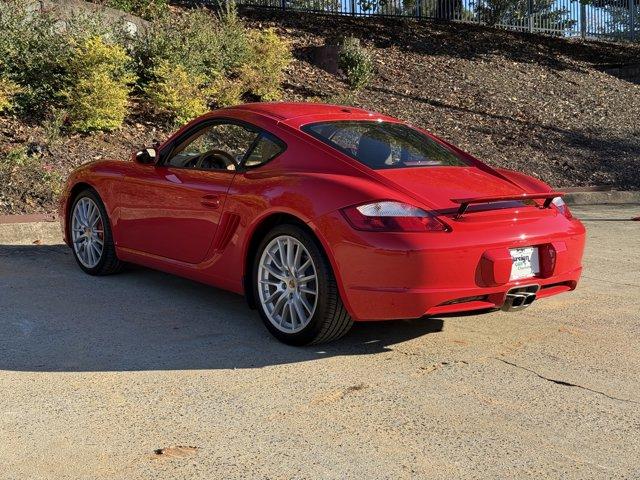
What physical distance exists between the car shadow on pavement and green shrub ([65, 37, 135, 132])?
4728 millimetres

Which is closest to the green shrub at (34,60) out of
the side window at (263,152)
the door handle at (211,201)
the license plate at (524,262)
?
the door handle at (211,201)

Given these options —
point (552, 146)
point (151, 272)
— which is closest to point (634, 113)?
point (552, 146)

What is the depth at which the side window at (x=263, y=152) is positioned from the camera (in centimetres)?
546

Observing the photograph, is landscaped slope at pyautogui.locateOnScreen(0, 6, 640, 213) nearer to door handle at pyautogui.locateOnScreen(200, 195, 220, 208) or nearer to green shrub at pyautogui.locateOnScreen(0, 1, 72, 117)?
green shrub at pyautogui.locateOnScreen(0, 1, 72, 117)

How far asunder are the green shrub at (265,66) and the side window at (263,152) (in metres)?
8.60

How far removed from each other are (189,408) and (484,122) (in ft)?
40.0

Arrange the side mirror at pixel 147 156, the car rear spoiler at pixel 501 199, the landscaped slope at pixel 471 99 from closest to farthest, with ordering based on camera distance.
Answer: the car rear spoiler at pixel 501 199
the side mirror at pixel 147 156
the landscaped slope at pixel 471 99

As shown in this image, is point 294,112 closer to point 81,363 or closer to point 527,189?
point 527,189

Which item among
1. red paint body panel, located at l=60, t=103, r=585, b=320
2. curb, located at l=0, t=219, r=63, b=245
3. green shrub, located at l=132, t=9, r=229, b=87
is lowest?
curb, located at l=0, t=219, r=63, b=245

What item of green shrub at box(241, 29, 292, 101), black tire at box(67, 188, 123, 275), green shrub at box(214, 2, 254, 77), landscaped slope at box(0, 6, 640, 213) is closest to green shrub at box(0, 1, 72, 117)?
landscaped slope at box(0, 6, 640, 213)

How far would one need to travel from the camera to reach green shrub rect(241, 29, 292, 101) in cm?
1406

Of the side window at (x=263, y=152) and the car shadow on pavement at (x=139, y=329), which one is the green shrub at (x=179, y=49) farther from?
the side window at (x=263, y=152)

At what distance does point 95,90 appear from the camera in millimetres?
11453

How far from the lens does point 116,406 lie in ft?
13.5
